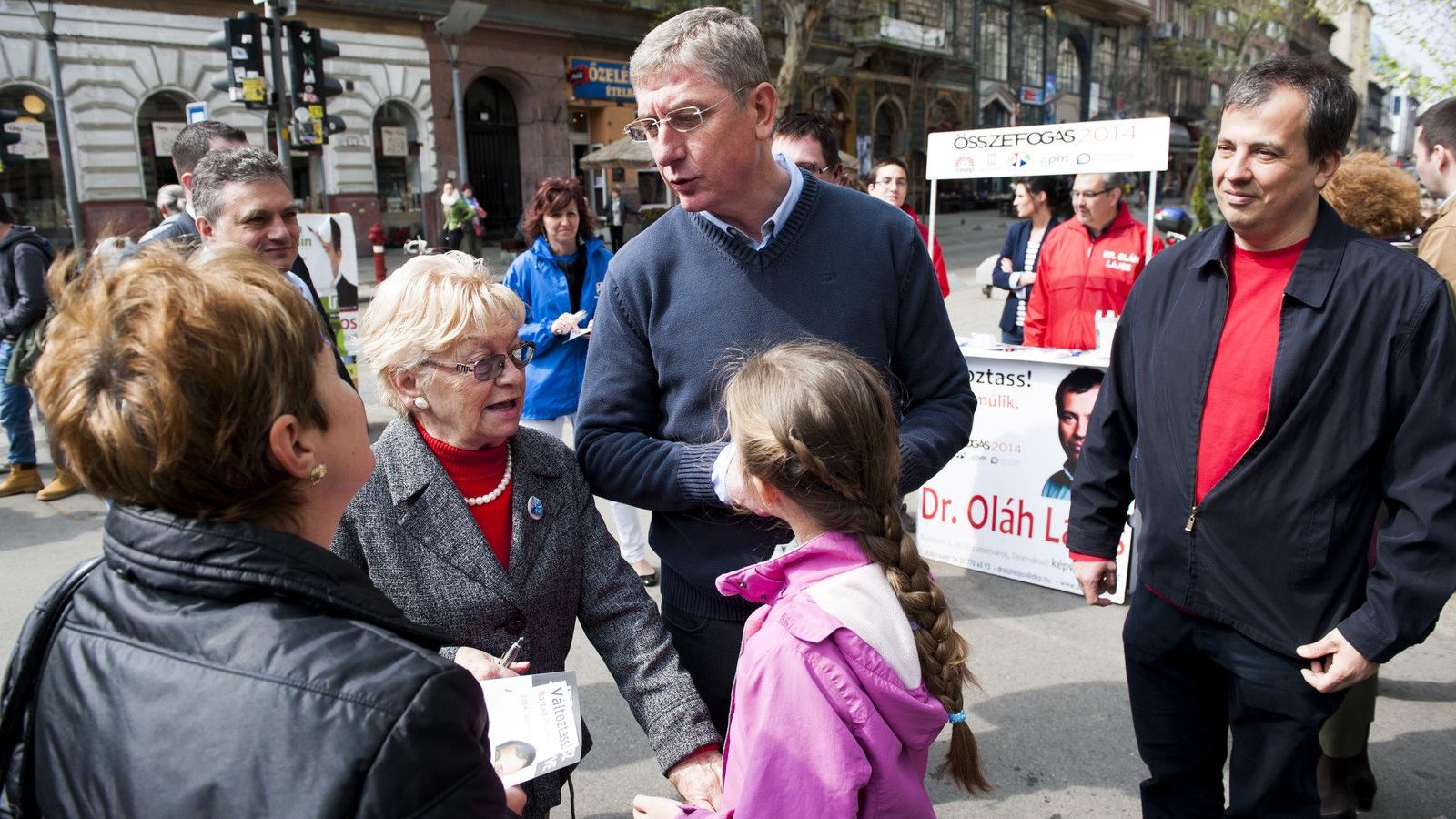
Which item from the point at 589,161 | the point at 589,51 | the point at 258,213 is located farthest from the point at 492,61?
the point at 258,213

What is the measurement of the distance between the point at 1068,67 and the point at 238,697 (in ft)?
179

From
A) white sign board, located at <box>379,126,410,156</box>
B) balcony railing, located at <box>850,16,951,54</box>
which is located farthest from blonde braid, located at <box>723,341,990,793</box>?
balcony railing, located at <box>850,16,951,54</box>

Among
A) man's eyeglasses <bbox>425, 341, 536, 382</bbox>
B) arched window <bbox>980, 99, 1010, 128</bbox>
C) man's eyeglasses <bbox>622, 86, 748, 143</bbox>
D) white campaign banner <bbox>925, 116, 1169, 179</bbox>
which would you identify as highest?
arched window <bbox>980, 99, 1010, 128</bbox>

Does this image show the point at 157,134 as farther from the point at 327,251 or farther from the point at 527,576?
the point at 527,576

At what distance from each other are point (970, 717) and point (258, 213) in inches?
124

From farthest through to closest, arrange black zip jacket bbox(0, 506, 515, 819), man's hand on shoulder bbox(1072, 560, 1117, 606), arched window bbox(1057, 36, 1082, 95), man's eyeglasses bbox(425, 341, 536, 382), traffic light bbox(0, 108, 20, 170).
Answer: arched window bbox(1057, 36, 1082, 95) → traffic light bbox(0, 108, 20, 170) → man's hand on shoulder bbox(1072, 560, 1117, 606) → man's eyeglasses bbox(425, 341, 536, 382) → black zip jacket bbox(0, 506, 515, 819)

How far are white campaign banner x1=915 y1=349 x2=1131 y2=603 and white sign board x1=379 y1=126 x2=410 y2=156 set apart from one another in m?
20.8

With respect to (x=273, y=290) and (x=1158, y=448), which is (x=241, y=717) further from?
(x=1158, y=448)

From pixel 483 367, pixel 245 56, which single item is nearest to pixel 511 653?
pixel 483 367

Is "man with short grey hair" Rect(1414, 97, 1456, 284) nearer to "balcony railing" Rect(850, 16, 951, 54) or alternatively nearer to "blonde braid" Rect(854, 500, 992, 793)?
"blonde braid" Rect(854, 500, 992, 793)

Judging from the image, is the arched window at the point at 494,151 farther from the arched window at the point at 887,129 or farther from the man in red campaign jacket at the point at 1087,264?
the man in red campaign jacket at the point at 1087,264

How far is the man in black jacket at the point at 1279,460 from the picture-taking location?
1936 mm

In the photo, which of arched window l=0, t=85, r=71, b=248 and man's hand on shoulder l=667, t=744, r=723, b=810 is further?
arched window l=0, t=85, r=71, b=248

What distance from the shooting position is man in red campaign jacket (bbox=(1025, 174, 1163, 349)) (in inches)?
198
